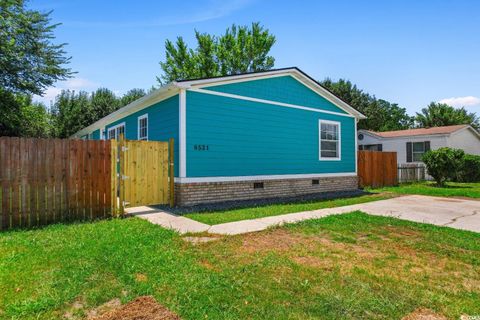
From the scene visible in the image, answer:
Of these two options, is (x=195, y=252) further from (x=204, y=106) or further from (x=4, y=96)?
(x=4, y=96)

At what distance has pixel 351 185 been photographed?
45.2ft

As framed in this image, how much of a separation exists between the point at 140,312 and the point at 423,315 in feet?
8.99

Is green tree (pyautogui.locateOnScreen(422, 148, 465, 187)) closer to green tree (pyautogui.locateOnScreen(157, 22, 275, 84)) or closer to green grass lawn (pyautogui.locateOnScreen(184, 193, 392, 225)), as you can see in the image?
green grass lawn (pyautogui.locateOnScreen(184, 193, 392, 225))

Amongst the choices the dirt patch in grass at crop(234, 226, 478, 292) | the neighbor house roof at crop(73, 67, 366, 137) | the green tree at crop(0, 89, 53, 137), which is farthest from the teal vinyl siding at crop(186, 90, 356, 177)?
the green tree at crop(0, 89, 53, 137)

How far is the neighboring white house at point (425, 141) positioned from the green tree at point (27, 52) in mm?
24086

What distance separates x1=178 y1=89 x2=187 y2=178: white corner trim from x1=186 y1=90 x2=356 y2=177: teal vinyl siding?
12 cm

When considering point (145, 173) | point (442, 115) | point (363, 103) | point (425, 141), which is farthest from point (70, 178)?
point (442, 115)

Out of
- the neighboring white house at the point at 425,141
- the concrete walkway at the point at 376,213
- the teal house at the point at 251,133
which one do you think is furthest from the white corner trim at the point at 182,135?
the neighboring white house at the point at 425,141

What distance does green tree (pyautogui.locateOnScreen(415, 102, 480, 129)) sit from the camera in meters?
36.9

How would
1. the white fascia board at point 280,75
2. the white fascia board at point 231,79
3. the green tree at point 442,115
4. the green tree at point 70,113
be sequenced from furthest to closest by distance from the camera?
the green tree at point 442,115 → the green tree at point 70,113 → the white fascia board at point 280,75 → the white fascia board at point 231,79

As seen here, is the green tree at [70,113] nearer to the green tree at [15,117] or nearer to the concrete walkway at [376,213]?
the green tree at [15,117]

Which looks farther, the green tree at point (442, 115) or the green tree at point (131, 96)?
the green tree at point (442, 115)

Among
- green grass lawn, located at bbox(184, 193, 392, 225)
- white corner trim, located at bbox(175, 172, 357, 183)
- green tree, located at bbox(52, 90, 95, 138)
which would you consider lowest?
green grass lawn, located at bbox(184, 193, 392, 225)

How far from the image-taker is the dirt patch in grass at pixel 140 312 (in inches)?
105
